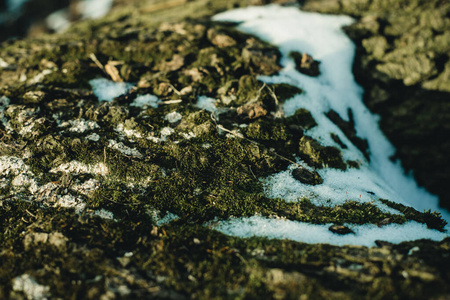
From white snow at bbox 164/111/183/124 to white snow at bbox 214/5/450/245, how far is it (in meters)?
3.46

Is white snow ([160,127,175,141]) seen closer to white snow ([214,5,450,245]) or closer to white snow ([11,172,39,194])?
white snow ([214,5,450,245])

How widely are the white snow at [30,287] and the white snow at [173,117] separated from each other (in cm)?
530

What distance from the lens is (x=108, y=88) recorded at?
10070 mm

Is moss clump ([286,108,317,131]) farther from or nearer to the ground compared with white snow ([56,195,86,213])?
nearer to the ground

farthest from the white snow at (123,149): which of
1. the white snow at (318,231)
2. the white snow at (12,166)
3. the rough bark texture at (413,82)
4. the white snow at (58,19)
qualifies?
the white snow at (58,19)

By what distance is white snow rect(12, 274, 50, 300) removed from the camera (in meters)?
4.89

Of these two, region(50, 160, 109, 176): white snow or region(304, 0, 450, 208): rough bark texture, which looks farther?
region(304, 0, 450, 208): rough bark texture

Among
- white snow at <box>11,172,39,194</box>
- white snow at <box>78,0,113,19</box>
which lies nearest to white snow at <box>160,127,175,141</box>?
white snow at <box>11,172,39,194</box>

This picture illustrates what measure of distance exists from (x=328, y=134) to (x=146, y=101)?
6536 mm

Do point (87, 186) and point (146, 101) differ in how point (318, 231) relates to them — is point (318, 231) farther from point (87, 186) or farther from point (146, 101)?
point (146, 101)

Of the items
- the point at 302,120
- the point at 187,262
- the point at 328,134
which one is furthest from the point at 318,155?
the point at 187,262

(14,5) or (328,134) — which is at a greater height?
(14,5)

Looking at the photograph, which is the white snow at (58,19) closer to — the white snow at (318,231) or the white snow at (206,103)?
the white snow at (206,103)

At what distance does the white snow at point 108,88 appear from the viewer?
31.9 ft
